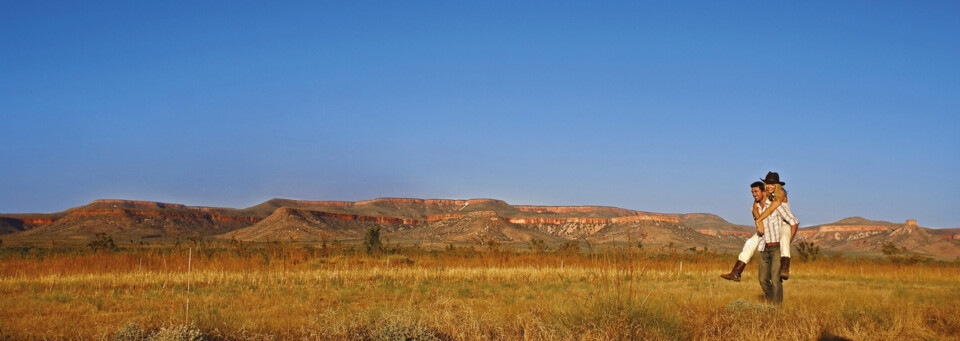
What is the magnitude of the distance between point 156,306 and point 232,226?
Result: 437 feet

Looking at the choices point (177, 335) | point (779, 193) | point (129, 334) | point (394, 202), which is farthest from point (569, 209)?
point (177, 335)

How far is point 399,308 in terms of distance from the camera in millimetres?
8539

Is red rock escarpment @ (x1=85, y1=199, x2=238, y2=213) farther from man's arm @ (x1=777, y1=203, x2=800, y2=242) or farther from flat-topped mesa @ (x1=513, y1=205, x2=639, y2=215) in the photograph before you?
man's arm @ (x1=777, y1=203, x2=800, y2=242)

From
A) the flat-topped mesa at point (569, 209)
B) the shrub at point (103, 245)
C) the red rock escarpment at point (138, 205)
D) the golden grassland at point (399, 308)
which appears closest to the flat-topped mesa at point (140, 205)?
the red rock escarpment at point (138, 205)

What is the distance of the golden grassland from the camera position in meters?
7.28

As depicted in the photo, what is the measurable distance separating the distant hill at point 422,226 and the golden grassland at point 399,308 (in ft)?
203

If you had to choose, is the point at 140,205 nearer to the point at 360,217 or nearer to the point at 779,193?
the point at 360,217

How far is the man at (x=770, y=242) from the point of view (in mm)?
9227

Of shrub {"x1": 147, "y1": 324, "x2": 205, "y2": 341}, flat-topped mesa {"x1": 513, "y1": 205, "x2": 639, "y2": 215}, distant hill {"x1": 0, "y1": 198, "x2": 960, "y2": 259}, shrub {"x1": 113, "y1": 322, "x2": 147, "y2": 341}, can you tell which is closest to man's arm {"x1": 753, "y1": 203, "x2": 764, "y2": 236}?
shrub {"x1": 147, "y1": 324, "x2": 205, "y2": 341}

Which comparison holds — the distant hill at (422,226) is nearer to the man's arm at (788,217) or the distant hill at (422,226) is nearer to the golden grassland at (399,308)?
the golden grassland at (399,308)

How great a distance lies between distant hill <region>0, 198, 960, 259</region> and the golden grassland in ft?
203

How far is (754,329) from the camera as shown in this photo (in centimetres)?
762

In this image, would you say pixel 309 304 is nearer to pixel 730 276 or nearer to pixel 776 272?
pixel 730 276

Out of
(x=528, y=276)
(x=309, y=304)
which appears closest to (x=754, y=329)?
(x=309, y=304)
